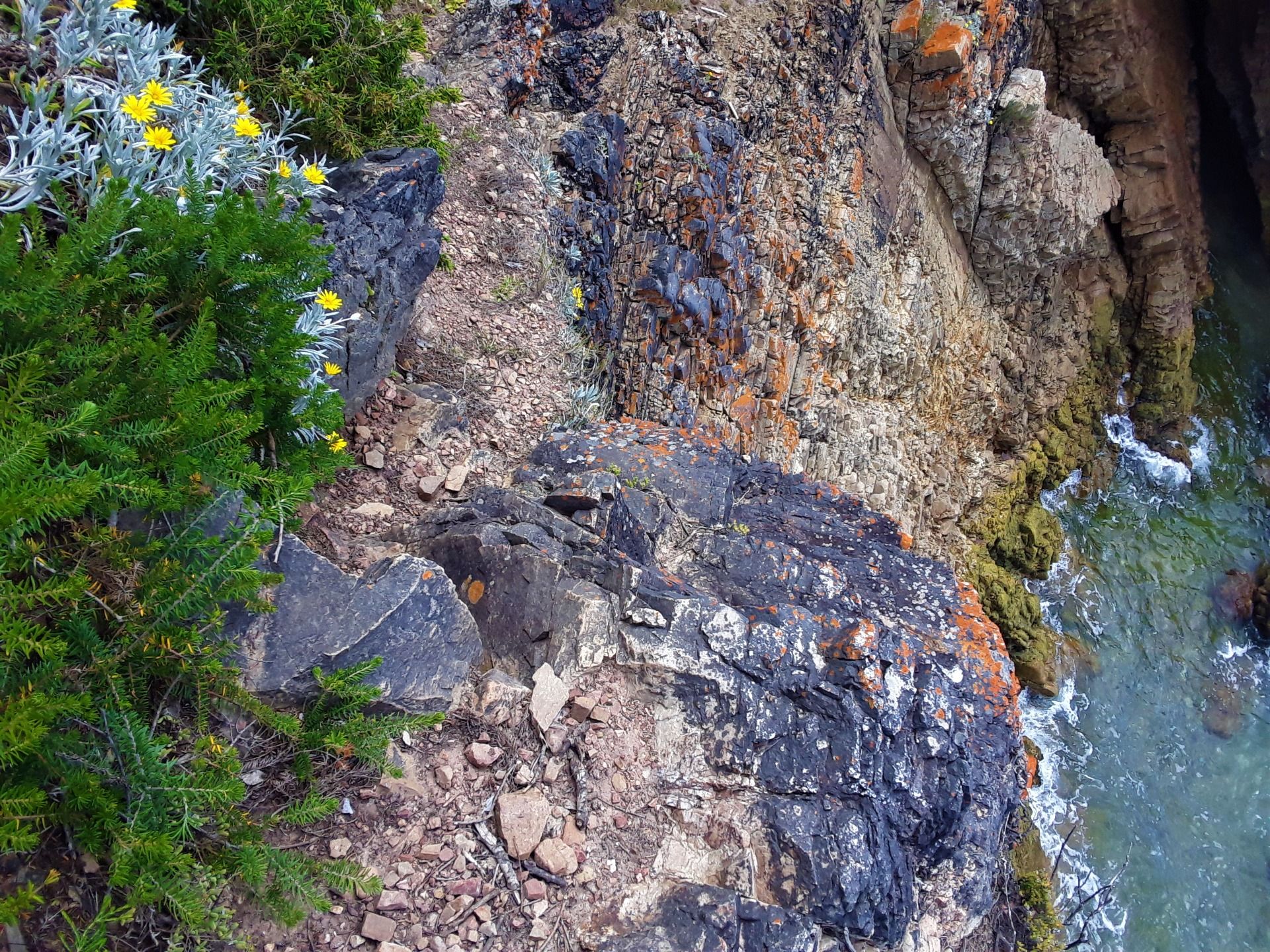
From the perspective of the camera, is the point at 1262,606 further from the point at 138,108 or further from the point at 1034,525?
the point at 138,108

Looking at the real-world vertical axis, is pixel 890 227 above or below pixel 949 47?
below

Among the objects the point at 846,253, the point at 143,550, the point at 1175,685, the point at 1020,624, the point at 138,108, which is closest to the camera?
the point at 143,550

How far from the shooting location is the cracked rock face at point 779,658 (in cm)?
350

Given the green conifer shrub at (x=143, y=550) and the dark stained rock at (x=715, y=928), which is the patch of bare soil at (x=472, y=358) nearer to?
the green conifer shrub at (x=143, y=550)

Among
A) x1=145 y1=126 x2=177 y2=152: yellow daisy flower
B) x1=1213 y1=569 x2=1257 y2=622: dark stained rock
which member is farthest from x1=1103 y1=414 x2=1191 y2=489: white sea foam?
x1=145 y1=126 x2=177 y2=152: yellow daisy flower

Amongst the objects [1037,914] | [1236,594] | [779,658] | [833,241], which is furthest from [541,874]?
[1236,594]

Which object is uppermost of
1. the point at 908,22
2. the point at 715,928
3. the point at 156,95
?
the point at 908,22

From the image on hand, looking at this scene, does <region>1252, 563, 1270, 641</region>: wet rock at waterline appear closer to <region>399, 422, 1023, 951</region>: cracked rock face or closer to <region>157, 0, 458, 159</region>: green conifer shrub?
<region>399, 422, 1023, 951</region>: cracked rock face

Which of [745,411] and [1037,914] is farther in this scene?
[745,411]

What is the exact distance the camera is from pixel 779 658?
3.91 m

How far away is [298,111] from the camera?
368 cm

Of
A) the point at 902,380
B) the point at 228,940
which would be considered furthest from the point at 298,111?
the point at 902,380

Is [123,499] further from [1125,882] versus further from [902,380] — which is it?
[1125,882]

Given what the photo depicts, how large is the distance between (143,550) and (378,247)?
7.84 ft
